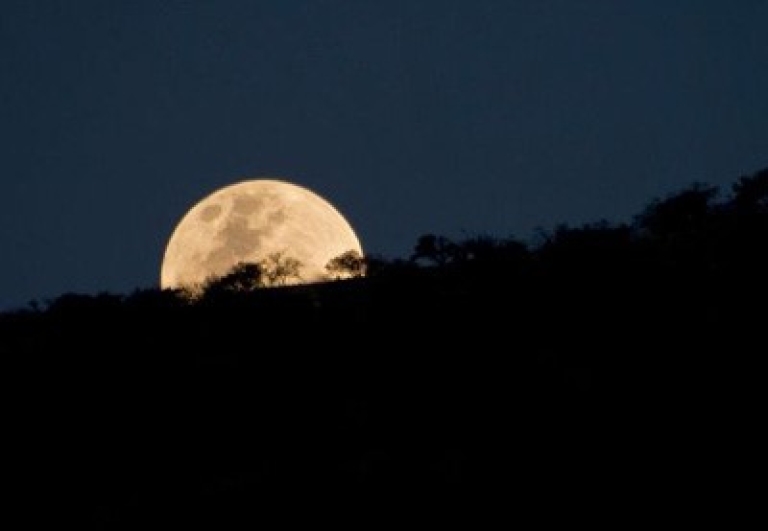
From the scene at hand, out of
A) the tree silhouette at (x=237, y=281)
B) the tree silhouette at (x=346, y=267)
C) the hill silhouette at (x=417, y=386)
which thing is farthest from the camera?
the tree silhouette at (x=346, y=267)

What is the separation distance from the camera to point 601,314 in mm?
21375

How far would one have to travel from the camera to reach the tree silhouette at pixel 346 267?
27134 millimetres

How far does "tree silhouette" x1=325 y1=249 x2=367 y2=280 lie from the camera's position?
2713 cm

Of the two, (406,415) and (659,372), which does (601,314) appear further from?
(406,415)

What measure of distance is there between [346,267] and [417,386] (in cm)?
669

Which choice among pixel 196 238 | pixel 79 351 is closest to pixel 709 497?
pixel 79 351

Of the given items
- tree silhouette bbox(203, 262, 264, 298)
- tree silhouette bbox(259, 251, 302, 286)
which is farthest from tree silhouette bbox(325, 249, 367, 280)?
tree silhouette bbox(203, 262, 264, 298)

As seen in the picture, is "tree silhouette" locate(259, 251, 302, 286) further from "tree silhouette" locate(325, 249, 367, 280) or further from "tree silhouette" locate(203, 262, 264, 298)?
"tree silhouette" locate(325, 249, 367, 280)

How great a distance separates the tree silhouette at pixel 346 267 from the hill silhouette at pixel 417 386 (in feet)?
9.70

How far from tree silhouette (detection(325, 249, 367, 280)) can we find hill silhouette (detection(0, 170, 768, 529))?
9.70 feet

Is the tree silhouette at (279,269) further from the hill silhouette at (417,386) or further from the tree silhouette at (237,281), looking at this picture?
the hill silhouette at (417,386)

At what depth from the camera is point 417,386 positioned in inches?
838

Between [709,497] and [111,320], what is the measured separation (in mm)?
11145

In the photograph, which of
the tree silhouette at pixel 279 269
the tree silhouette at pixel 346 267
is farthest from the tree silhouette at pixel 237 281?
the tree silhouette at pixel 346 267
